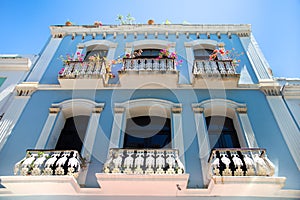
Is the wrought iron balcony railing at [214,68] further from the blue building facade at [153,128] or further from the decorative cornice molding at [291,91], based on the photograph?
the decorative cornice molding at [291,91]

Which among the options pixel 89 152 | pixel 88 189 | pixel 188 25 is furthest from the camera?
pixel 188 25

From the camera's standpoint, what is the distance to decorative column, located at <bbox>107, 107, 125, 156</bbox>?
806 cm

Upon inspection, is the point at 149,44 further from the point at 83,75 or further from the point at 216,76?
the point at 216,76

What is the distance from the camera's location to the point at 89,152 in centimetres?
783

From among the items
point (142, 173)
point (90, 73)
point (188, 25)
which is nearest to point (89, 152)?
point (142, 173)

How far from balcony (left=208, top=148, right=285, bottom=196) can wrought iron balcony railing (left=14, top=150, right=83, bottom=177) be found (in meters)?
3.36

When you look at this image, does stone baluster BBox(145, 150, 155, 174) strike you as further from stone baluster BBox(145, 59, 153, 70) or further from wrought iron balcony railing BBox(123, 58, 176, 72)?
stone baluster BBox(145, 59, 153, 70)

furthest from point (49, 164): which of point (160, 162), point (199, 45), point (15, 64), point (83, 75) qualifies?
point (199, 45)

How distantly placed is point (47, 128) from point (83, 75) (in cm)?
235

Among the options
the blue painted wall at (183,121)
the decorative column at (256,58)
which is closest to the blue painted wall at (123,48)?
the decorative column at (256,58)

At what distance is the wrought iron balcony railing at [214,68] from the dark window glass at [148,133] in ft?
7.14

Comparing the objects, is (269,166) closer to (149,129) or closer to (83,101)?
(149,129)

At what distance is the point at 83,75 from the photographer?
991 cm

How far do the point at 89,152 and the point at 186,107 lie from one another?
349 centimetres
